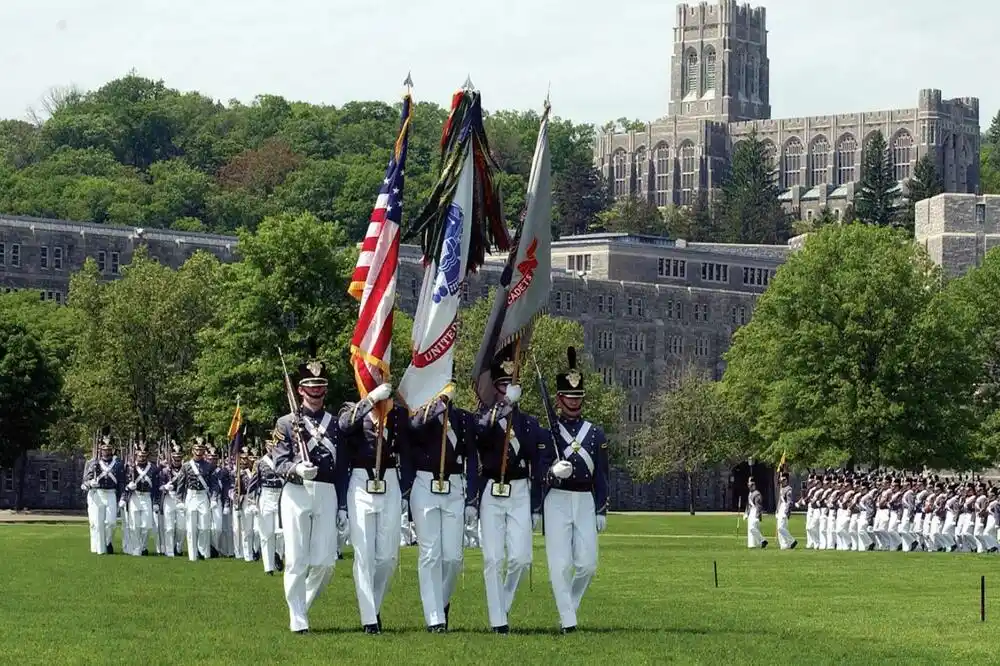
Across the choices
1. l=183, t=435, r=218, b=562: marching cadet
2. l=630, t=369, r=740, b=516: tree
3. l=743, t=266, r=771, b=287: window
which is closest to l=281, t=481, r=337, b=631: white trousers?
l=183, t=435, r=218, b=562: marching cadet

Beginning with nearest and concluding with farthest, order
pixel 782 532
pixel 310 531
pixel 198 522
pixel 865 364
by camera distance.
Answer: pixel 310 531 < pixel 198 522 < pixel 782 532 < pixel 865 364

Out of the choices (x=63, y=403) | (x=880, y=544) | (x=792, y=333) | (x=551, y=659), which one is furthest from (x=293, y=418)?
(x=63, y=403)

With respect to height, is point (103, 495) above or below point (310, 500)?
above

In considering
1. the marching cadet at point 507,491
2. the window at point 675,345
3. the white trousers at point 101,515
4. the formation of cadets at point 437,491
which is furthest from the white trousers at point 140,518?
the window at point 675,345

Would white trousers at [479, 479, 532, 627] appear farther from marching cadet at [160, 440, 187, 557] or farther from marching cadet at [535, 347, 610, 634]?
marching cadet at [160, 440, 187, 557]

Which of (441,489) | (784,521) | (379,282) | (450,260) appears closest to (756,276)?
(784,521)

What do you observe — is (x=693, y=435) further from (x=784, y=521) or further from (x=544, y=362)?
(x=784, y=521)

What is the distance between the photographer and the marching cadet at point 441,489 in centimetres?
2402

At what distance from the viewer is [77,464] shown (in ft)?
373

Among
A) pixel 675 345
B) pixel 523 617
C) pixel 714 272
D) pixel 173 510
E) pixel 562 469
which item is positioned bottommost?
pixel 523 617

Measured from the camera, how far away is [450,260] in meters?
26.5

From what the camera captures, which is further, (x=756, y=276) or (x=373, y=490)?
(x=756, y=276)

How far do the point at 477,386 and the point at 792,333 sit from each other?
63.0m

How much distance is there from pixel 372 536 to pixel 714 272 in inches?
5579
